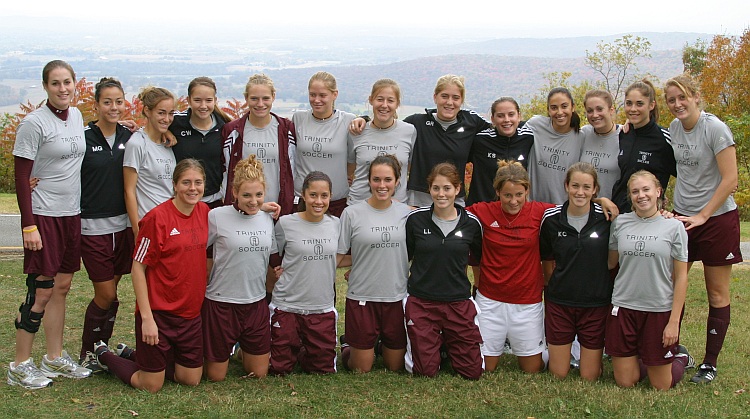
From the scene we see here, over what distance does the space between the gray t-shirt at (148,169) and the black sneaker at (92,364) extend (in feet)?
4.29

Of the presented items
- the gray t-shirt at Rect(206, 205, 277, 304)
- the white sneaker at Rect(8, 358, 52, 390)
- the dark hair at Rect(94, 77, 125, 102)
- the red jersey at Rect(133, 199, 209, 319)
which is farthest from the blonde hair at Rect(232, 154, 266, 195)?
the white sneaker at Rect(8, 358, 52, 390)

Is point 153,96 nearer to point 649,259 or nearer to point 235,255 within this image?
point 235,255

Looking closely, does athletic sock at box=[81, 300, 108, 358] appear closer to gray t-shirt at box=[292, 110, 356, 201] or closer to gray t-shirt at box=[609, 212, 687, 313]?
gray t-shirt at box=[292, 110, 356, 201]

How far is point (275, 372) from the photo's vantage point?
6.23 meters

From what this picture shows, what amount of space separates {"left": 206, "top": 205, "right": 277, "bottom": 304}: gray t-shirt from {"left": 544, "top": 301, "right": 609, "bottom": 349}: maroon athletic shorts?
2471 mm

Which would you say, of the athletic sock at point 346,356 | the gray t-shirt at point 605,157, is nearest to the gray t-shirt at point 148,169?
the athletic sock at point 346,356

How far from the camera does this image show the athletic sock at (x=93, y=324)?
21.0 ft

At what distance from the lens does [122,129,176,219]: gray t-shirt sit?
6.16 metres

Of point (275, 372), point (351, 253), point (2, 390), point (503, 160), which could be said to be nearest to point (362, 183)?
point (351, 253)

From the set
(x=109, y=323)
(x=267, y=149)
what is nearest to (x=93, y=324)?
(x=109, y=323)

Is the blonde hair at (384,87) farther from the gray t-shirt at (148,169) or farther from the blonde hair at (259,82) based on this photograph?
the gray t-shirt at (148,169)

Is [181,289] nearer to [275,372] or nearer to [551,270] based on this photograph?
[275,372]

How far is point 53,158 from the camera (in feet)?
19.3

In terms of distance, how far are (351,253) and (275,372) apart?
3.87 ft
